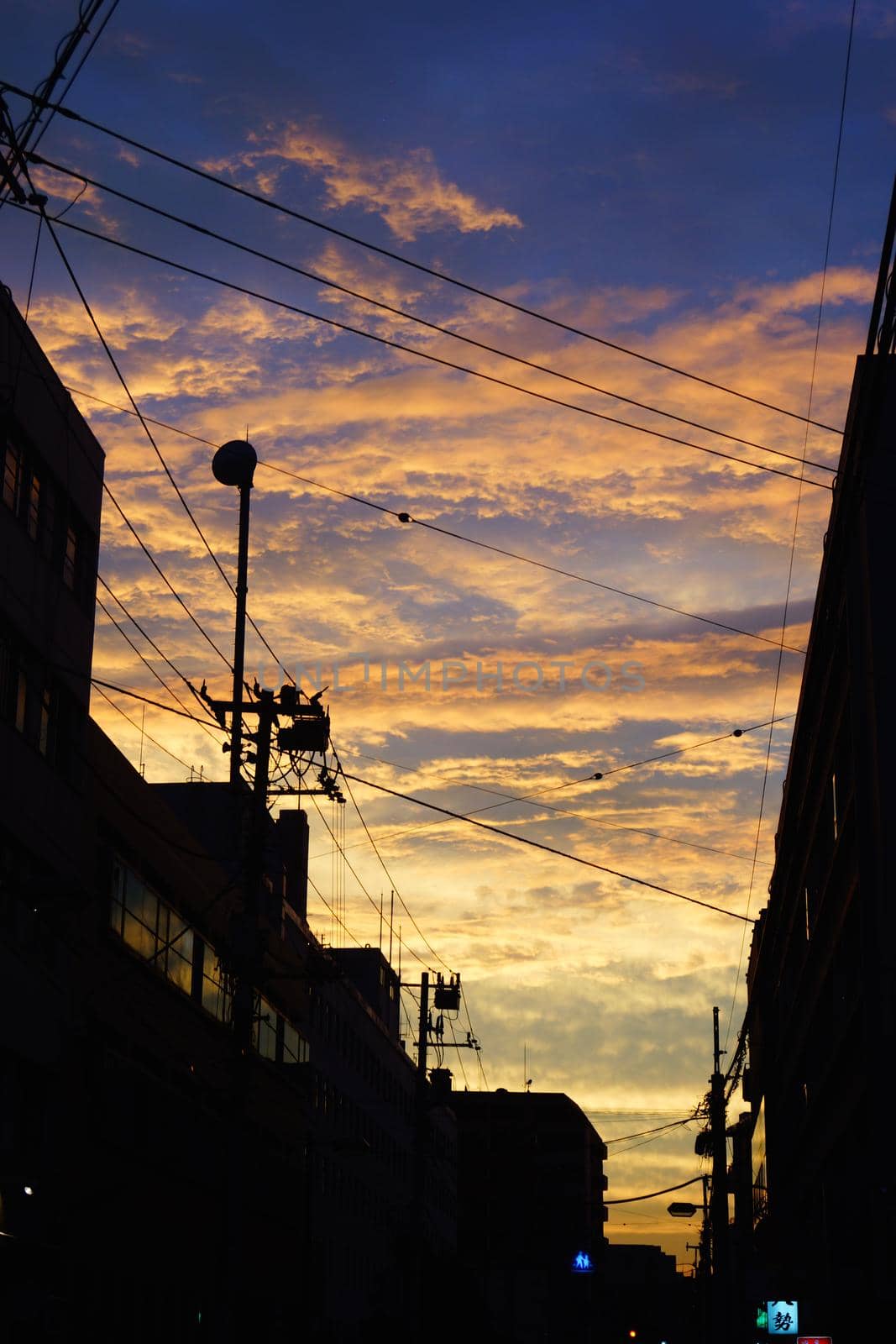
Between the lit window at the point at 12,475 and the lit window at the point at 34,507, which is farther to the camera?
the lit window at the point at 34,507

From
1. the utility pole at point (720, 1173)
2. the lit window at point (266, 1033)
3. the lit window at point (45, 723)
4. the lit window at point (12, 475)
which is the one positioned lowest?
the utility pole at point (720, 1173)

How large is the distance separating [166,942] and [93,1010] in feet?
23.9

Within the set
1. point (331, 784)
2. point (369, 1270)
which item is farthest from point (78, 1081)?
point (369, 1270)

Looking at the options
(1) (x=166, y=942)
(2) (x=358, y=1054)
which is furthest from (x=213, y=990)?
(2) (x=358, y=1054)

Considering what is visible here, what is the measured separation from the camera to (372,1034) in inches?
3462

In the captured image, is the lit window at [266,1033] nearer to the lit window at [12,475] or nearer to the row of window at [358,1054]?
the row of window at [358,1054]

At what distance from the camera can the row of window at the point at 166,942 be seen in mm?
36000

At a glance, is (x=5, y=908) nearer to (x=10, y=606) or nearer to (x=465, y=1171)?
(x=10, y=606)

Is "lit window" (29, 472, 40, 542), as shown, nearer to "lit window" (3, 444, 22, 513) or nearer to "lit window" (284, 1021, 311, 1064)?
"lit window" (3, 444, 22, 513)

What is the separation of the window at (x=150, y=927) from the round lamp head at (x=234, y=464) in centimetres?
939

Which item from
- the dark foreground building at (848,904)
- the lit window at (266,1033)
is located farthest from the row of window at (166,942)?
the dark foreground building at (848,904)

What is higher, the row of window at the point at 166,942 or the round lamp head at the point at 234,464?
the round lamp head at the point at 234,464

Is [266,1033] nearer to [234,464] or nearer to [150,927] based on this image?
[150,927]

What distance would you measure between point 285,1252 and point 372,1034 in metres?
29.7
